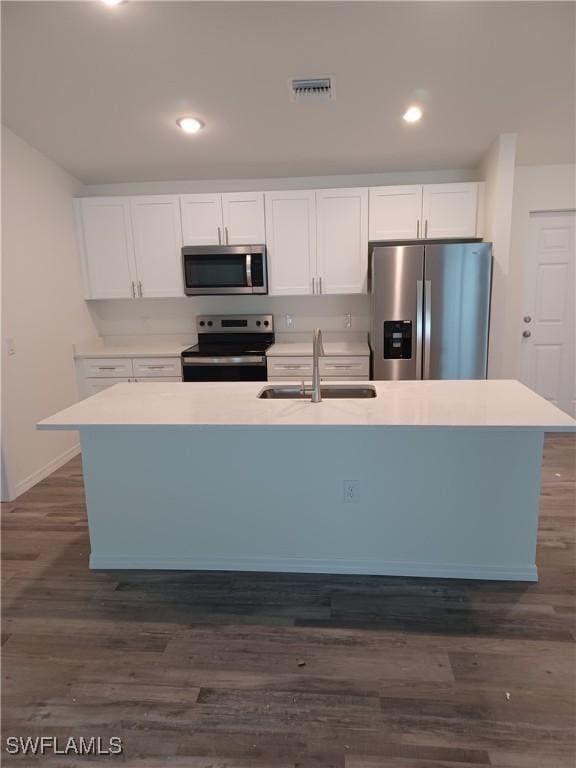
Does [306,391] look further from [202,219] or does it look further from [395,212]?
[202,219]

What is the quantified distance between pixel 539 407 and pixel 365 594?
3.66 ft

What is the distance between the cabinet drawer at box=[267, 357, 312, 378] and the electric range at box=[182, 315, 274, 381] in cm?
7

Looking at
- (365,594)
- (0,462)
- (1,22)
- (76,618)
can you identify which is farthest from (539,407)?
(0,462)

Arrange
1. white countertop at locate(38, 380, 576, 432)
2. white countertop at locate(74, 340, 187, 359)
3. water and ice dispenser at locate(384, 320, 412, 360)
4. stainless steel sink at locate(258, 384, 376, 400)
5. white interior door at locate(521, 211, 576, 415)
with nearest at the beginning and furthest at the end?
white countertop at locate(38, 380, 576, 432) → stainless steel sink at locate(258, 384, 376, 400) → water and ice dispenser at locate(384, 320, 412, 360) → white countertop at locate(74, 340, 187, 359) → white interior door at locate(521, 211, 576, 415)

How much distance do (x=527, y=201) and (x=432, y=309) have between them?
1637 mm

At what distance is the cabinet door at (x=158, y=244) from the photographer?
3.92 m

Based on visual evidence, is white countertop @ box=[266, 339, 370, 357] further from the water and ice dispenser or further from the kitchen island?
the kitchen island

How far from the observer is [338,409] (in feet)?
6.47

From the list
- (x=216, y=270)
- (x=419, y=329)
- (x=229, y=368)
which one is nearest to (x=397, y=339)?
(x=419, y=329)

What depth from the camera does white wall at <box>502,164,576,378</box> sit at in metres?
3.94

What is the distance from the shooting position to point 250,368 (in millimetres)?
3832

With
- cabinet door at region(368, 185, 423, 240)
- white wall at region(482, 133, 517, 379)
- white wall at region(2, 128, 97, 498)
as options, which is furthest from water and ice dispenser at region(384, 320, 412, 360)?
white wall at region(2, 128, 97, 498)

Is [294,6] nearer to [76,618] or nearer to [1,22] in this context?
[1,22]

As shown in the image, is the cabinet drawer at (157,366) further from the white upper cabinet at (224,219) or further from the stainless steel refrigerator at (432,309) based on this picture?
the stainless steel refrigerator at (432,309)
